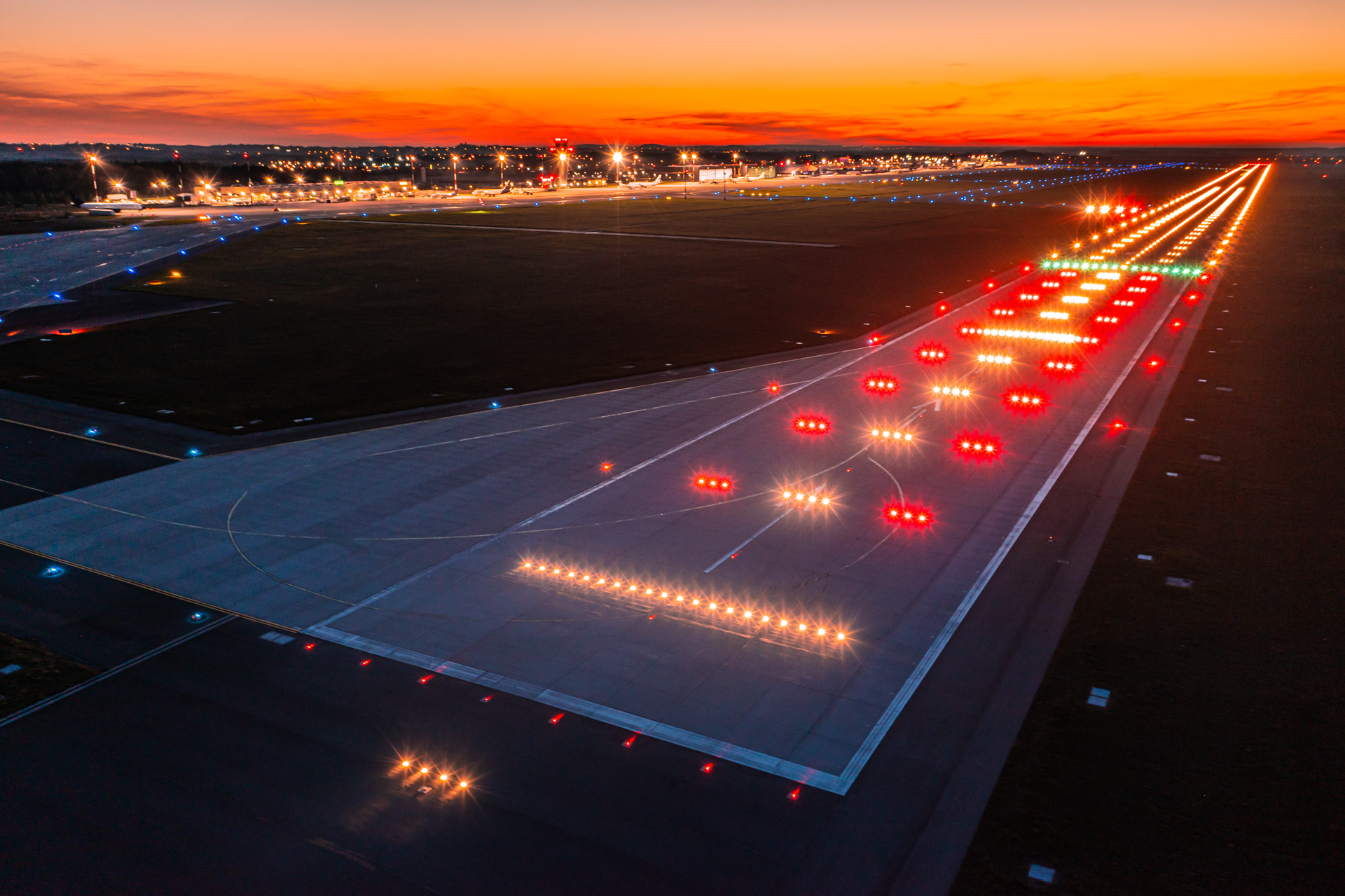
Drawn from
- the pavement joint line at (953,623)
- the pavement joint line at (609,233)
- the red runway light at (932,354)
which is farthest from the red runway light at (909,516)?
the pavement joint line at (609,233)

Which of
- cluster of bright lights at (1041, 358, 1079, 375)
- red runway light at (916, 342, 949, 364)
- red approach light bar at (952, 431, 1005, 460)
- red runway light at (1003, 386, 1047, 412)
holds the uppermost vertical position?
red runway light at (916, 342, 949, 364)

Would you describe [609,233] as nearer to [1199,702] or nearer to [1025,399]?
[1025,399]

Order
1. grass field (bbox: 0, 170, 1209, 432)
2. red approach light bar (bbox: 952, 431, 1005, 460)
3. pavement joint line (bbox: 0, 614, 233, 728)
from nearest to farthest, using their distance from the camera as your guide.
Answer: pavement joint line (bbox: 0, 614, 233, 728), red approach light bar (bbox: 952, 431, 1005, 460), grass field (bbox: 0, 170, 1209, 432)

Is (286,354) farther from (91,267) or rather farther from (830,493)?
(91,267)

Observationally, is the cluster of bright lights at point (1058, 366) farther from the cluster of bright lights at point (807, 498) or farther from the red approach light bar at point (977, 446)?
the cluster of bright lights at point (807, 498)

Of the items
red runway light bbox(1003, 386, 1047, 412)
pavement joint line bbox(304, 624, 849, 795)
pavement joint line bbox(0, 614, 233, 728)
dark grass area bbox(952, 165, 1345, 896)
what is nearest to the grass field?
red runway light bbox(1003, 386, 1047, 412)

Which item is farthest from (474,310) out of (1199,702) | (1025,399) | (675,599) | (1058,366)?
(1199,702)

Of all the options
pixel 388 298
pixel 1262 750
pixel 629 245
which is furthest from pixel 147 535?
pixel 629 245

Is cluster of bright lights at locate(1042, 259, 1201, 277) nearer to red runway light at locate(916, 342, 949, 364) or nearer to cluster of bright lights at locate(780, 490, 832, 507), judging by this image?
red runway light at locate(916, 342, 949, 364)
